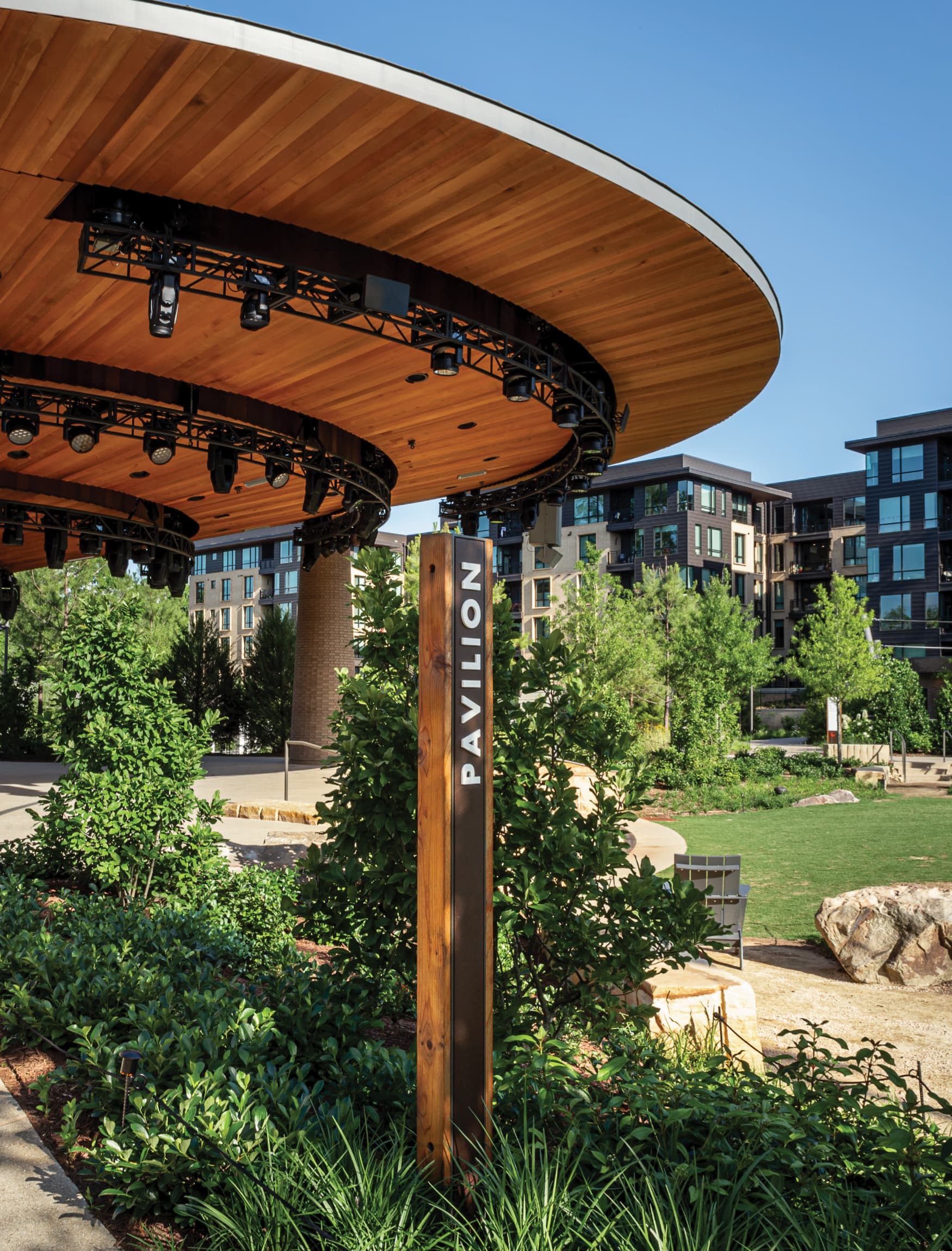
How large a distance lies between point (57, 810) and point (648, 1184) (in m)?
6.35

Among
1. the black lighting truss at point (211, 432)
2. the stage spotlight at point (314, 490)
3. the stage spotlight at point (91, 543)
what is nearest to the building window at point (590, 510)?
the stage spotlight at point (91, 543)

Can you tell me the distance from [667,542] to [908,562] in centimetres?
1437

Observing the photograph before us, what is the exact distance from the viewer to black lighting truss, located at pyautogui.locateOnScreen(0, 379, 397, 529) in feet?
41.0

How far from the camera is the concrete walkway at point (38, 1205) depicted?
3.36 metres

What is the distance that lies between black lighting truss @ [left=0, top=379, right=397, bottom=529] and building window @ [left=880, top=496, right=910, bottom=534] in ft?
169

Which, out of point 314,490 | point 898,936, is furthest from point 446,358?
point 898,936

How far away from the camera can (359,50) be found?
6.46 meters

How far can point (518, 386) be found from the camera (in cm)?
1087

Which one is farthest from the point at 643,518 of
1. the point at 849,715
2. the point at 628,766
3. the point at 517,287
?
the point at 628,766

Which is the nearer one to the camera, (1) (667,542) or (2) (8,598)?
(2) (8,598)

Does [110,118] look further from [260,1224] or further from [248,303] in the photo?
[260,1224]

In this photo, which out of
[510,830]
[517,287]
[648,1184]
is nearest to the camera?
[648,1184]

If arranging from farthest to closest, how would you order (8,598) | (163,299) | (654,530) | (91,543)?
(654,530) → (8,598) → (91,543) → (163,299)

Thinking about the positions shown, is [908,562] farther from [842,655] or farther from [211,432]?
[211,432]
